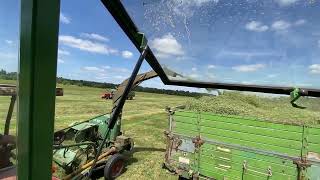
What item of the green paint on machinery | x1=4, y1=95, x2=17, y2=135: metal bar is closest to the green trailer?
the green paint on machinery

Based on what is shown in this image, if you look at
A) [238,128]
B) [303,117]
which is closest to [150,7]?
[238,128]

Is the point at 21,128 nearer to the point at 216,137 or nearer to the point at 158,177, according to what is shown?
the point at 216,137

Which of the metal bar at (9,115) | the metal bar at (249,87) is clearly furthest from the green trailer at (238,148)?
the metal bar at (9,115)

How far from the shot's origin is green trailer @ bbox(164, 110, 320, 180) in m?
5.23

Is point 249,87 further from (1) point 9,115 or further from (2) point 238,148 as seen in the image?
(2) point 238,148

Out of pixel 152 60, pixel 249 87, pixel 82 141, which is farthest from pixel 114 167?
pixel 249 87

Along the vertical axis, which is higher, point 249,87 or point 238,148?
point 249,87

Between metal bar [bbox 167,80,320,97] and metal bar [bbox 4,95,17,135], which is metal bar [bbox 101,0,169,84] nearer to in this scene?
metal bar [bbox 167,80,320,97]

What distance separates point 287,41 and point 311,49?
11 cm

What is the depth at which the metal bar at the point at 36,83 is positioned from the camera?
703 millimetres

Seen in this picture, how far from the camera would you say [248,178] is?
572 centimetres

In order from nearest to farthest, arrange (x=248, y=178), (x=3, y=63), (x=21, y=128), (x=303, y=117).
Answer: (x=21, y=128), (x=3, y=63), (x=248, y=178), (x=303, y=117)

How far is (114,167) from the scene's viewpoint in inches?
286

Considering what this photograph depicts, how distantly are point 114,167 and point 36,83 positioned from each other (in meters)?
6.83
